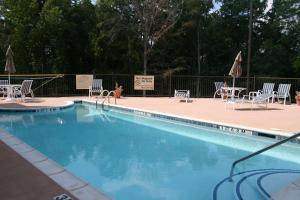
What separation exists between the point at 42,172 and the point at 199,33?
19074 millimetres

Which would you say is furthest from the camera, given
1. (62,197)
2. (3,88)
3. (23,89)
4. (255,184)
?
(3,88)

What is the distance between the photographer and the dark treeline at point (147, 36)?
63.9 feet

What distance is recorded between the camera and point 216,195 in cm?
439

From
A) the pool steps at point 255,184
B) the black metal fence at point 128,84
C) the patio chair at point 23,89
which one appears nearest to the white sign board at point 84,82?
the black metal fence at point 128,84

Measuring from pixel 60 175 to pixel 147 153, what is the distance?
2.66 meters

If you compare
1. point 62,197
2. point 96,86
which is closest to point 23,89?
point 96,86

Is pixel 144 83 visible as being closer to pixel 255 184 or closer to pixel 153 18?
pixel 153 18

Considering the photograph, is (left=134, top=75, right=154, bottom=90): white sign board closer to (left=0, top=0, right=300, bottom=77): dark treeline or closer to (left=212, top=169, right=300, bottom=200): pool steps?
(left=0, top=0, right=300, bottom=77): dark treeline

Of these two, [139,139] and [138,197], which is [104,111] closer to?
[139,139]

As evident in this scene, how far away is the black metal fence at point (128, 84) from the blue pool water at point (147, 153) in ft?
21.3

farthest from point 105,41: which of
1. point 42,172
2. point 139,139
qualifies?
point 42,172

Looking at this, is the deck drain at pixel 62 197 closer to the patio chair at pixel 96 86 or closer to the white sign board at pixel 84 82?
the patio chair at pixel 96 86

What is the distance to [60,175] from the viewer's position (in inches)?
162

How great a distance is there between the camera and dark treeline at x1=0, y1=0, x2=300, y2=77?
19.5m
